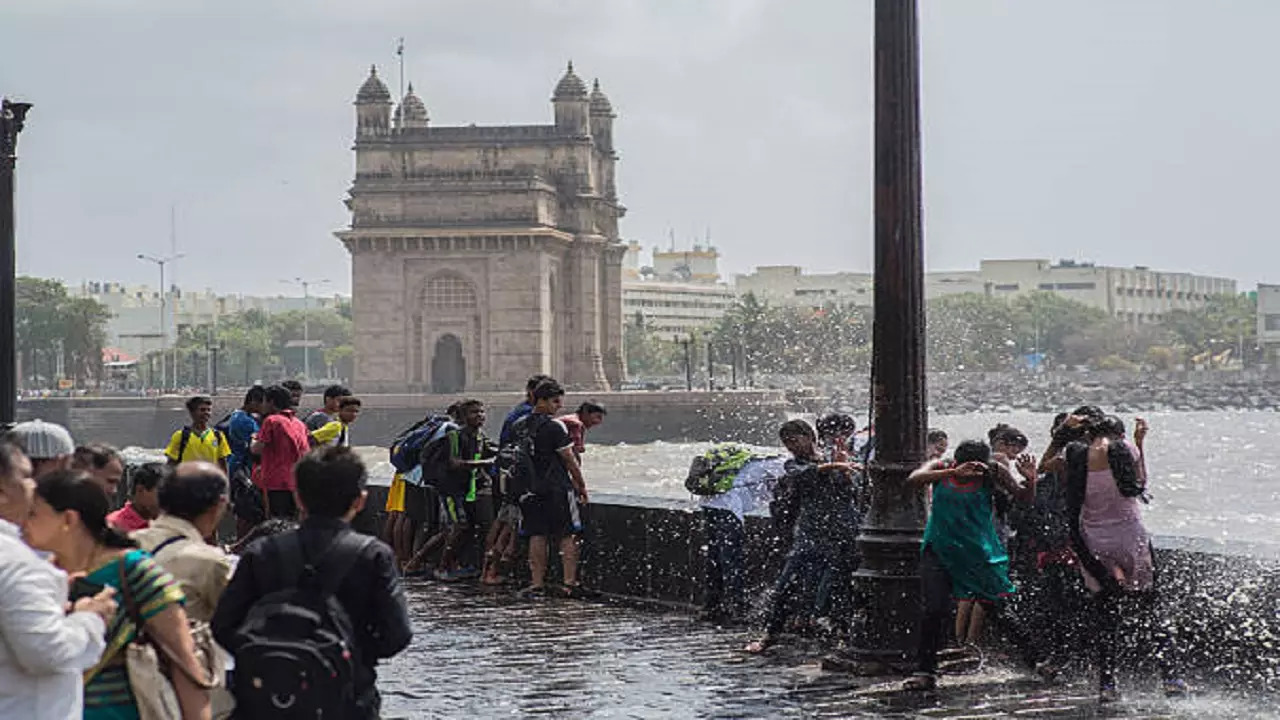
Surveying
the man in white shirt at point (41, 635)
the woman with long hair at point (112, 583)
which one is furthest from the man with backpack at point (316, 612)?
the man in white shirt at point (41, 635)

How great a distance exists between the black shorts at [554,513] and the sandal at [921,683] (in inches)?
186

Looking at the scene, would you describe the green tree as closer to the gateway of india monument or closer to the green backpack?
the gateway of india monument

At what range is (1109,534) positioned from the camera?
9.75 meters

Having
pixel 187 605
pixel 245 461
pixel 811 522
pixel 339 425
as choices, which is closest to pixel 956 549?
pixel 811 522

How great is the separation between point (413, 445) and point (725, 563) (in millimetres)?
3842

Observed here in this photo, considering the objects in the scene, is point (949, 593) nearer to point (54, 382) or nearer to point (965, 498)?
point (965, 498)

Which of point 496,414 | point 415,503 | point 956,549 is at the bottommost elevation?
point 496,414

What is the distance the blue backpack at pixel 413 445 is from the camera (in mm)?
15938

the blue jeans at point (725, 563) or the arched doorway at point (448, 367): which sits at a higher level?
the arched doorway at point (448, 367)

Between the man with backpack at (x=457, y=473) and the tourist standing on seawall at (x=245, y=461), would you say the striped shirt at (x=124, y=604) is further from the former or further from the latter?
the tourist standing on seawall at (x=245, y=461)

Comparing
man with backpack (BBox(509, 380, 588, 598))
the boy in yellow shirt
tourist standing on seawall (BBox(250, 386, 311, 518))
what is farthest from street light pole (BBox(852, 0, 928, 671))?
the boy in yellow shirt

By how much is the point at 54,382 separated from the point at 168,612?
494 feet

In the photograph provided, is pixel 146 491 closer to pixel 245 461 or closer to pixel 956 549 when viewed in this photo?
pixel 956 549

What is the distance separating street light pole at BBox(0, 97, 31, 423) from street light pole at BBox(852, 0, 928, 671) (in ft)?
26.9
